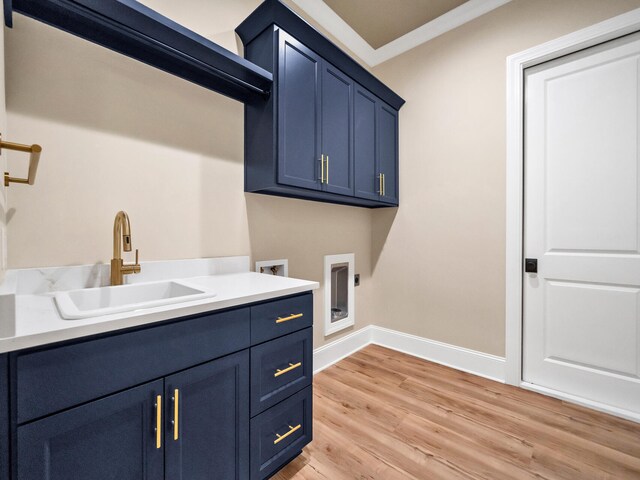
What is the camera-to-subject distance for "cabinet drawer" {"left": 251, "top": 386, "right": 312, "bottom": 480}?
1.15 metres

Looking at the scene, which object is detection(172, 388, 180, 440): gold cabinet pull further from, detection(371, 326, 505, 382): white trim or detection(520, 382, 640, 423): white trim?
detection(520, 382, 640, 423): white trim

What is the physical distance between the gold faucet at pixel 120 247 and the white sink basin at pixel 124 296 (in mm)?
56

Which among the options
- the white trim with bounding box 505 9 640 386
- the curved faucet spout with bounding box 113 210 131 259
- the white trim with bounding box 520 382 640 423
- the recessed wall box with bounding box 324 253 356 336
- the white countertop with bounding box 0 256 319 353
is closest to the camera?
the white countertop with bounding box 0 256 319 353

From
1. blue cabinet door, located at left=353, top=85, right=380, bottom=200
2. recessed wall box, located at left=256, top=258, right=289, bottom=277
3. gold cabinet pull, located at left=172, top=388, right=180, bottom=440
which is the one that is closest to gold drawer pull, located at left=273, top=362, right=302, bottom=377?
gold cabinet pull, located at left=172, top=388, right=180, bottom=440

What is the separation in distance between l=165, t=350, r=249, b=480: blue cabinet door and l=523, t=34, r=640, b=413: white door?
206 cm

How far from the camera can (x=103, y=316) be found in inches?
31.6

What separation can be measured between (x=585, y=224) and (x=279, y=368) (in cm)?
212

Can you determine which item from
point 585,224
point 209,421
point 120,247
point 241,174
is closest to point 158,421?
point 209,421

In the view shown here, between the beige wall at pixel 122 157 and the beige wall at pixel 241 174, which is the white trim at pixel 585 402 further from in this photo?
the beige wall at pixel 122 157

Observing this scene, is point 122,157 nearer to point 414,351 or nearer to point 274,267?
point 274,267

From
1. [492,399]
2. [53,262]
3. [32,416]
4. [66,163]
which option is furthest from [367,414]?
[66,163]

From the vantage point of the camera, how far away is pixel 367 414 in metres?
1.73

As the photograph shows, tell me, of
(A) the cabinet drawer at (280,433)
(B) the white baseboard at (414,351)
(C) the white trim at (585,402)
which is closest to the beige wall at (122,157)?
(A) the cabinet drawer at (280,433)

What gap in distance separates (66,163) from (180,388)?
104cm
